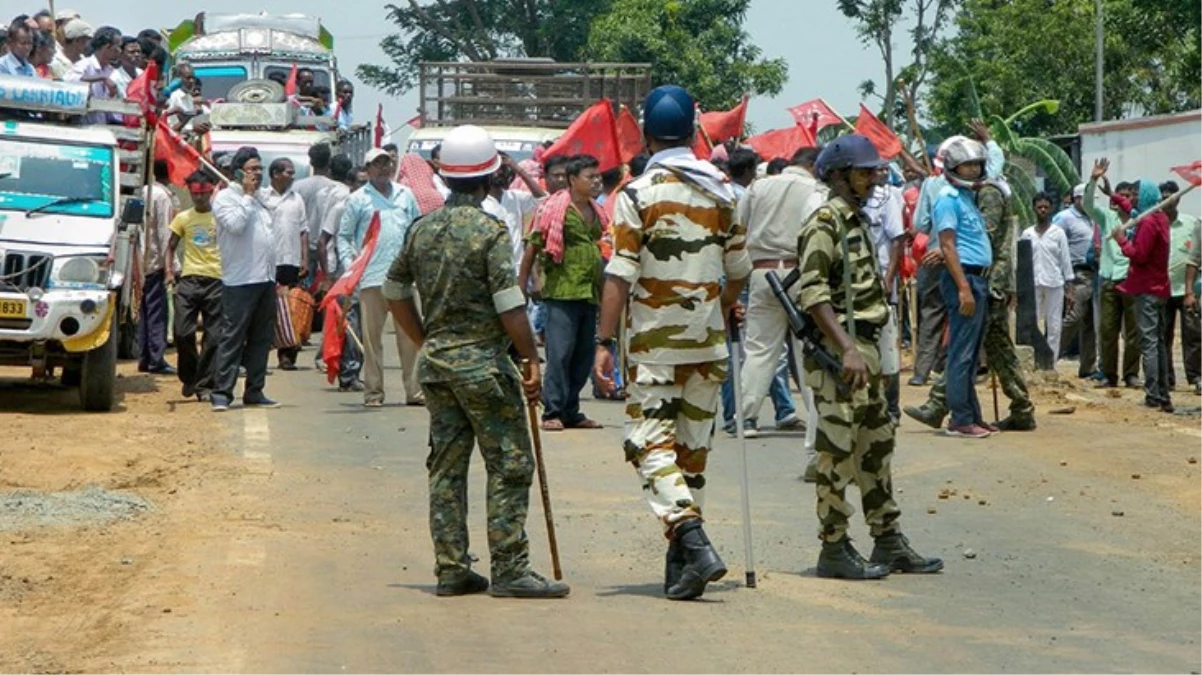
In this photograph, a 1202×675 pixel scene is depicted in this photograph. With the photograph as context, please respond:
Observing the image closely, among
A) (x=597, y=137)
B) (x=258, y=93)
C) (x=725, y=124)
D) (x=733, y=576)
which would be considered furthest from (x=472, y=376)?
(x=258, y=93)

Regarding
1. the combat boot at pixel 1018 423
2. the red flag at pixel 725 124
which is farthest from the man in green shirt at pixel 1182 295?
the red flag at pixel 725 124

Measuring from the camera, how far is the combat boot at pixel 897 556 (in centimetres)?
955

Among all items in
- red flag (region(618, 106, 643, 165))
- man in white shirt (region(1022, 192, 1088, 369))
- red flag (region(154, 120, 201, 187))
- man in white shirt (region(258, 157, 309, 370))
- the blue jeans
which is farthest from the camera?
man in white shirt (region(1022, 192, 1088, 369))

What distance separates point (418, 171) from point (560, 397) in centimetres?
364

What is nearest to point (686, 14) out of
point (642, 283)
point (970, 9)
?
point (970, 9)

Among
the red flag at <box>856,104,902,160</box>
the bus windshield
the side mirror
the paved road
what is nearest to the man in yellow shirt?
the side mirror

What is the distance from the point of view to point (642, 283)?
29.4ft

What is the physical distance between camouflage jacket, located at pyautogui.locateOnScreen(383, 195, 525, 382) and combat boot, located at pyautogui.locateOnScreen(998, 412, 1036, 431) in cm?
737

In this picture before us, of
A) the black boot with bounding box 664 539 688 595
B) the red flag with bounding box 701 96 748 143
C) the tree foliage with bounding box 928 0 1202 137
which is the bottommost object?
the black boot with bounding box 664 539 688 595

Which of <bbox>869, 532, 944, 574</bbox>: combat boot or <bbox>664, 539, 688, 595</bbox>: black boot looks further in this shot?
<bbox>869, 532, 944, 574</bbox>: combat boot

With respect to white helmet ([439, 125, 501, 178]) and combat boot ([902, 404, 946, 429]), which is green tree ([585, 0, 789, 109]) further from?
white helmet ([439, 125, 501, 178])

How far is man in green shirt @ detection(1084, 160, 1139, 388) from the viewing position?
19.5m

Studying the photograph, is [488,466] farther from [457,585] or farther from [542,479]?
[457,585]

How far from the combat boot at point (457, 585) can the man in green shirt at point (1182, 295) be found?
1042 centimetres
